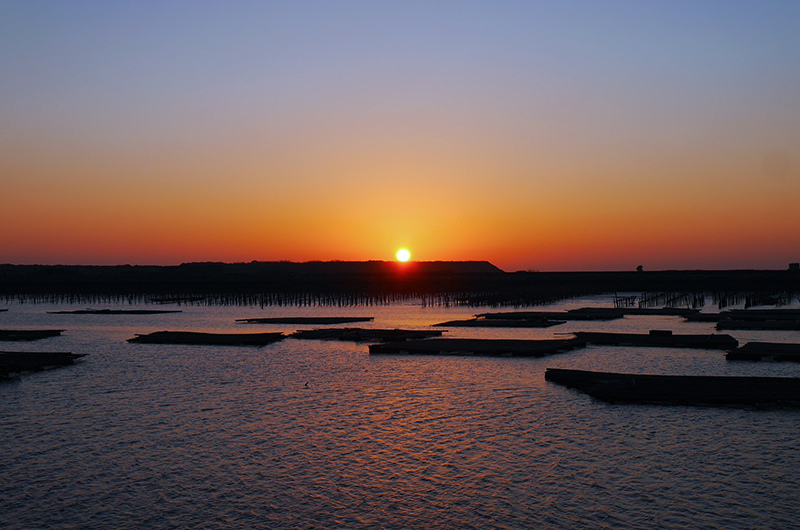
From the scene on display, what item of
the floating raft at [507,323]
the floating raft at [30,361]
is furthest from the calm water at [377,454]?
the floating raft at [507,323]

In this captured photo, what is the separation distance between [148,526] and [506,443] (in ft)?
31.1

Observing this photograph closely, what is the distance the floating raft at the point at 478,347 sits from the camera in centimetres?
3670

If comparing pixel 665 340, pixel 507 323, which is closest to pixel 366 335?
pixel 507 323

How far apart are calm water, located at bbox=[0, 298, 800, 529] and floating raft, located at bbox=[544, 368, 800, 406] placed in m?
0.89

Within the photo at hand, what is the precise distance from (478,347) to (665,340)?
468 inches

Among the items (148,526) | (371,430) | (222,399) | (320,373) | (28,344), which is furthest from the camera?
(28,344)

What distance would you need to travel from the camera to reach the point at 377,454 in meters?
18.1

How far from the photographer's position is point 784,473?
53.1 ft

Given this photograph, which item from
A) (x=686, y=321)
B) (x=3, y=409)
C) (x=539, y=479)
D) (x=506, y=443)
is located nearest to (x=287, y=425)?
(x=506, y=443)

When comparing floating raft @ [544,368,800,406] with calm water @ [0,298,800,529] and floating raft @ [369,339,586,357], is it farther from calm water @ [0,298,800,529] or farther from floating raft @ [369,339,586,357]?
floating raft @ [369,339,586,357]

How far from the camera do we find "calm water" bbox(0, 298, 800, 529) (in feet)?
46.1

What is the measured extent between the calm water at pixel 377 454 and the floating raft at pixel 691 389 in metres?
0.89

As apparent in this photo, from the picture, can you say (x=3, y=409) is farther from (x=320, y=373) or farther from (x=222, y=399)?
(x=320, y=373)

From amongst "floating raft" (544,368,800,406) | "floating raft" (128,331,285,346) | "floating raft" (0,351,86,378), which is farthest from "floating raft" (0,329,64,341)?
"floating raft" (544,368,800,406)
